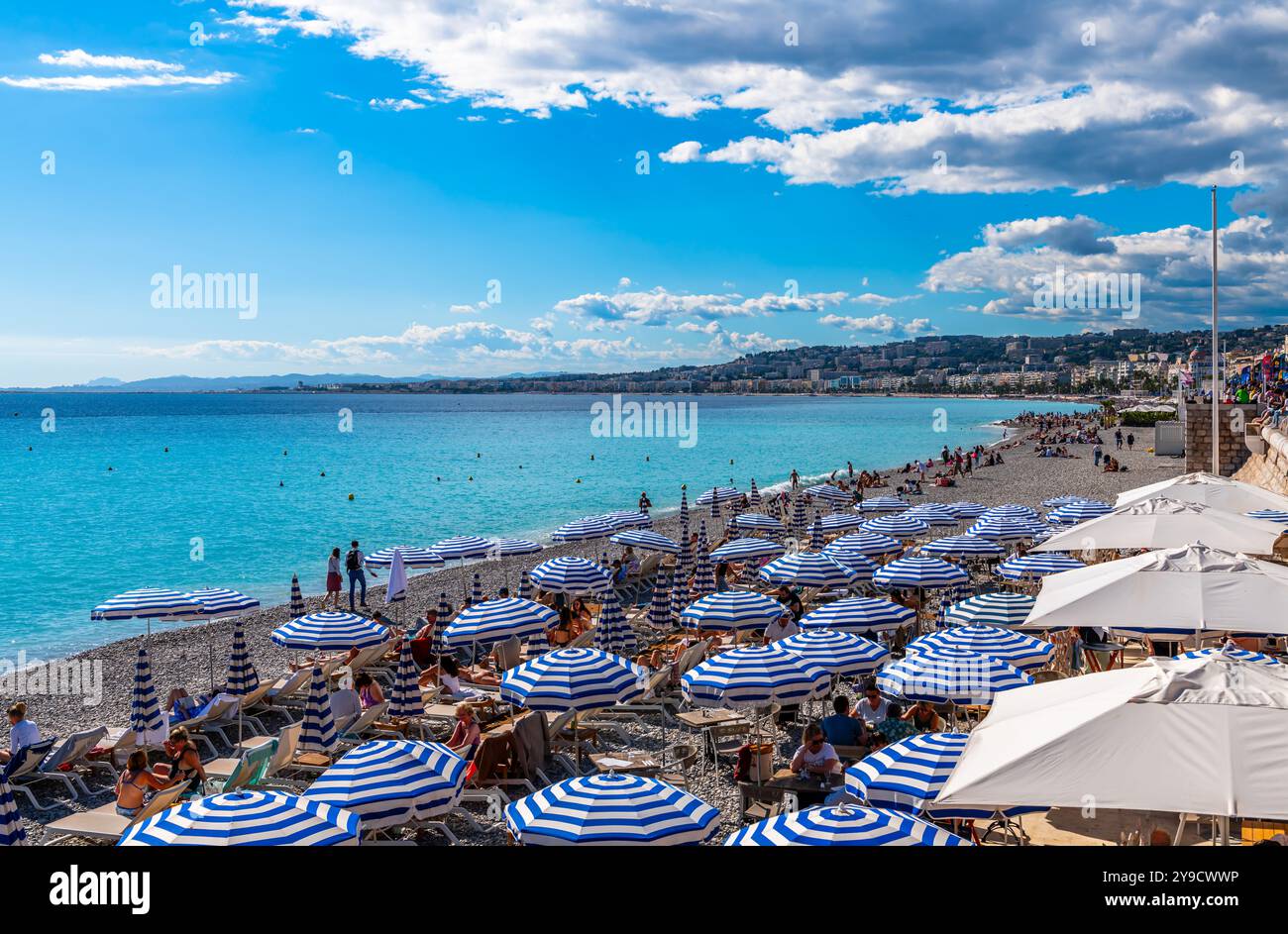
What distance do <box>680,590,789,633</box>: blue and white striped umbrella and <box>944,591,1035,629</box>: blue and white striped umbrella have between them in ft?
8.04

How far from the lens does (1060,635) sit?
13.4 m

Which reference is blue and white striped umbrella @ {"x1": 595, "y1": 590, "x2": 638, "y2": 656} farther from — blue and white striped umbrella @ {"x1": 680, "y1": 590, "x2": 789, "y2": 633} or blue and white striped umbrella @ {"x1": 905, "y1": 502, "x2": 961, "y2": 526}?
blue and white striped umbrella @ {"x1": 905, "y1": 502, "x2": 961, "y2": 526}

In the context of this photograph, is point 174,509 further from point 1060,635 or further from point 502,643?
point 1060,635

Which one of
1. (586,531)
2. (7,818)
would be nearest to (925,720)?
(7,818)

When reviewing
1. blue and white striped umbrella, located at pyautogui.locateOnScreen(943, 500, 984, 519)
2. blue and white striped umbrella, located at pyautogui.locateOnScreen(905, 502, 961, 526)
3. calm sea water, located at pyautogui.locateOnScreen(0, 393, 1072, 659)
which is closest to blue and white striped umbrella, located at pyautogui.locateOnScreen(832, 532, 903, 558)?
blue and white striped umbrella, located at pyautogui.locateOnScreen(905, 502, 961, 526)

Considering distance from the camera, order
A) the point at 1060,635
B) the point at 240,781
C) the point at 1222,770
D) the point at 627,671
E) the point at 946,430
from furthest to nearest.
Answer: the point at 946,430
the point at 1060,635
the point at 627,671
the point at 240,781
the point at 1222,770

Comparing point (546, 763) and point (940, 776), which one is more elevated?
point (940, 776)

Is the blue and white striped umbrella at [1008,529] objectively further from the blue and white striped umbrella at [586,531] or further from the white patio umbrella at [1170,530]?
the blue and white striped umbrella at [586,531]

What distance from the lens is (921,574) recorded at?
1575 centimetres

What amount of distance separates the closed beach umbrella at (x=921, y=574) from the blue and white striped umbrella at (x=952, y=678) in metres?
5.75

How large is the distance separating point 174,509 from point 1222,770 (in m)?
58.7

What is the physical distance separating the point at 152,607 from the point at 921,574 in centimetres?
1194

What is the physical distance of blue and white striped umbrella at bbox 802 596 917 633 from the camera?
1291 centimetres
